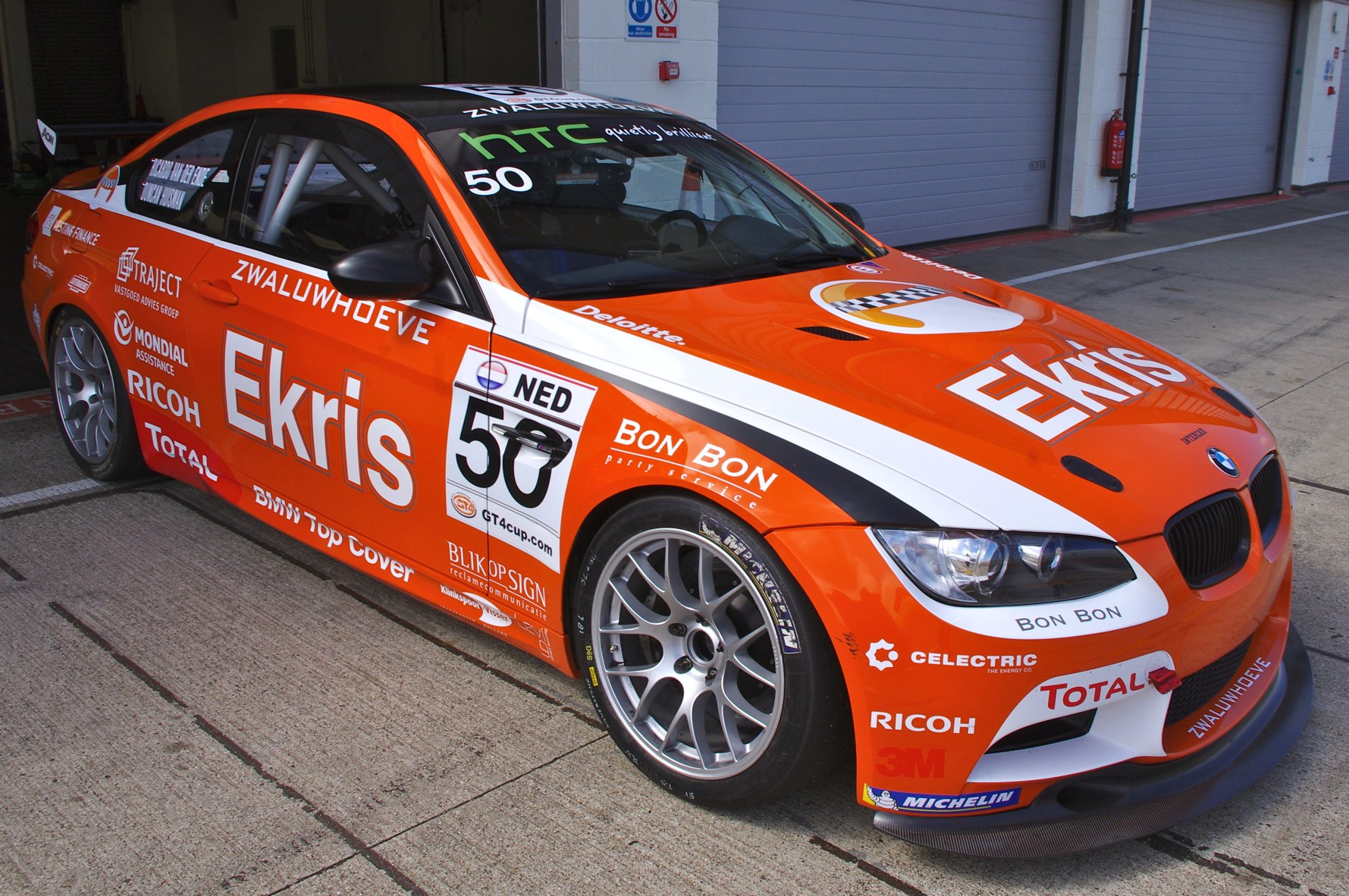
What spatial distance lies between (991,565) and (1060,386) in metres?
0.76

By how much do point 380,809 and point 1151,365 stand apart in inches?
91.7

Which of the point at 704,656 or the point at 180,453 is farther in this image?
the point at 180,453

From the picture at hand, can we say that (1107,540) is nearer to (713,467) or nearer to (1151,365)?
(713,467)

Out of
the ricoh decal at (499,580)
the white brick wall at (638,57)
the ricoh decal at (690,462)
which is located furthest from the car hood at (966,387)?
the white brick wall at (638,57)

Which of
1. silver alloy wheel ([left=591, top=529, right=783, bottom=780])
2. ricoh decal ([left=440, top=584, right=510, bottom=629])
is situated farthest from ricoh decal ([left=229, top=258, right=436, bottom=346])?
silver alloy wheel ([left=591, top=529, right=783, bottom=780])

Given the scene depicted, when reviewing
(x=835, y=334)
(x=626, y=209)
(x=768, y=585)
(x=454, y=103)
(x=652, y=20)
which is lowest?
(x=768, y=585)

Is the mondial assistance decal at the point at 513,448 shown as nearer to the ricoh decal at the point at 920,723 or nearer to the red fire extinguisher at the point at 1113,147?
the ricoh decal at the point at 920,723

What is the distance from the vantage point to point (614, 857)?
258 cm

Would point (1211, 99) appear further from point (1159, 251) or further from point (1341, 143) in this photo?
point (1341, 143)

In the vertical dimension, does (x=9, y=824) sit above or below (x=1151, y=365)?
below

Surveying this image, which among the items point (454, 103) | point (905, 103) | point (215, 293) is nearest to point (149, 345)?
point (215, 293)

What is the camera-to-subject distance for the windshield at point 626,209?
10.7ft

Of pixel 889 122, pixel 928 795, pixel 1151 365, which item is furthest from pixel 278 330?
pixel 889 122

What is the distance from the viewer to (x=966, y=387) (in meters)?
2.80
